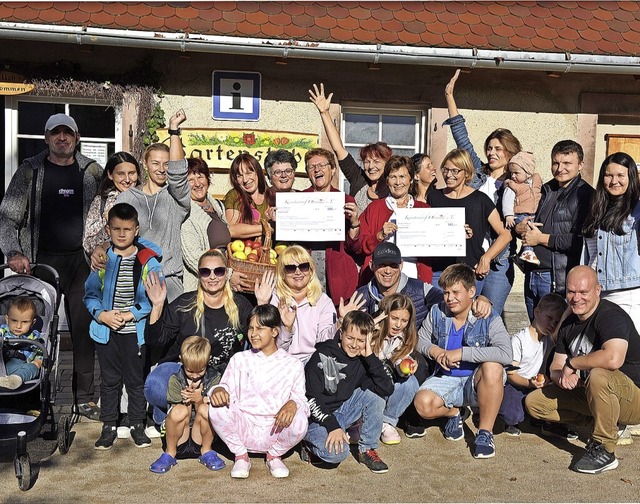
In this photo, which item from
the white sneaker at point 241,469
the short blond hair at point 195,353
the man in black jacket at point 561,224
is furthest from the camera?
the man in black jacket at point 561,224

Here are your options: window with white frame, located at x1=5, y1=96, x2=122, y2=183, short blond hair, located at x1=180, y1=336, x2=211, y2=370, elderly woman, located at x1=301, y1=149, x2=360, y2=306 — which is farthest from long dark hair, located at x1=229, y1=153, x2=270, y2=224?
window with white frame, located at x1=5, y1=96, x2=122, y2=183

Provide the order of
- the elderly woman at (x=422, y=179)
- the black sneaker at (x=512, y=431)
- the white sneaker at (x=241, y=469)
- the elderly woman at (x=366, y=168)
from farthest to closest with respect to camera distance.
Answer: the elderly woman at (x=422, y=179)
the elderly woman at (x=366, y=168)
the black sneaker at (x=512, y=431)
the white sneaker at (x=241, y=469)

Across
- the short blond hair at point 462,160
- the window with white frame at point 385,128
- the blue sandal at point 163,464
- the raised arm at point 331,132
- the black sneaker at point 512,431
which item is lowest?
the blue sandal at point 163,464

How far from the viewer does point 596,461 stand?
5016 mm

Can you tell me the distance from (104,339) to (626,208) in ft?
12.5

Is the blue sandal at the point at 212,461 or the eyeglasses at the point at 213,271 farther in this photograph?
the eyeglasses at the point at 213,271

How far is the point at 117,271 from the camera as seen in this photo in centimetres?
545

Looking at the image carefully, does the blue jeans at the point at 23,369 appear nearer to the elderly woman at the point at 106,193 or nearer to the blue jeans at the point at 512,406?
the elderly woman at the point at 106,193

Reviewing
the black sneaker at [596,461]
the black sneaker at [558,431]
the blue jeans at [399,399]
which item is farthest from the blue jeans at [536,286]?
the black sneaker at [596,461]

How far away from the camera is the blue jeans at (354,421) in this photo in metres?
5.02

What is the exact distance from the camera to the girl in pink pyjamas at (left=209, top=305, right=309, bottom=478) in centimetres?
496

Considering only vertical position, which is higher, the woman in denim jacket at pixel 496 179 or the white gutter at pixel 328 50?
the white gutter at pixel 328 50

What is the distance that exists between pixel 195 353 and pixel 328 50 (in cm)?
401

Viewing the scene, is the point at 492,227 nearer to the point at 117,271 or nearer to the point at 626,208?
the point at 626,208
